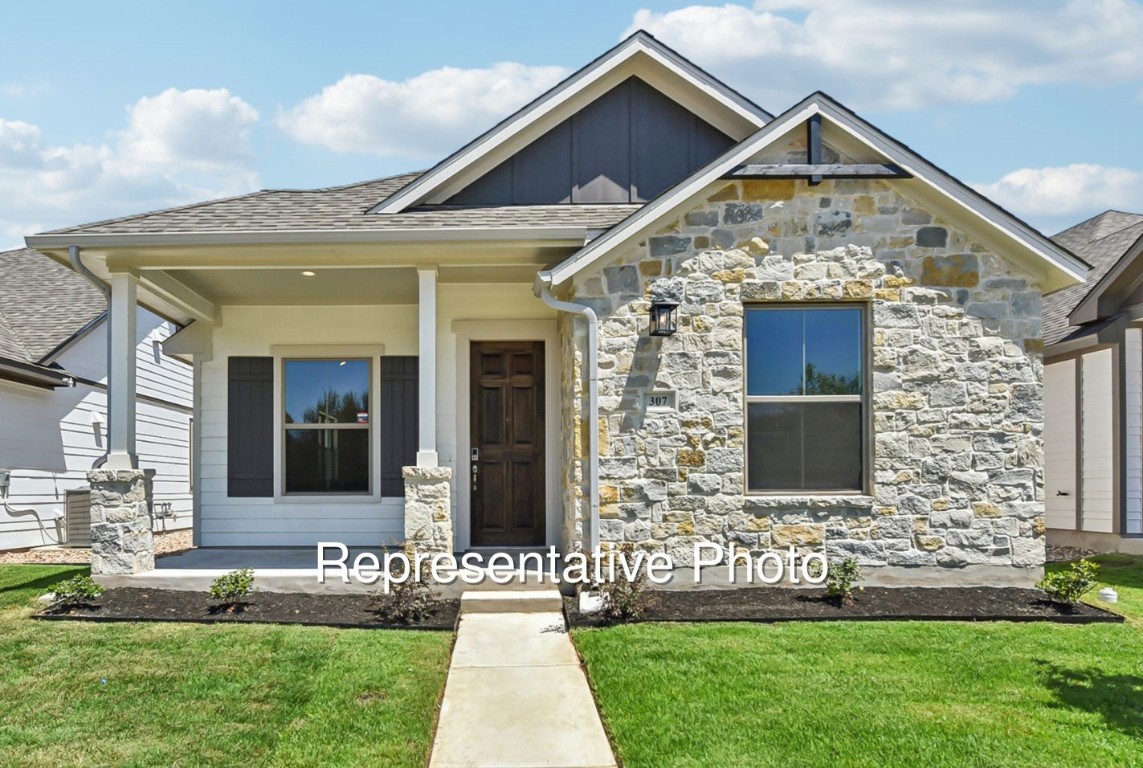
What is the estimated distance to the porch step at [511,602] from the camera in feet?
22.4

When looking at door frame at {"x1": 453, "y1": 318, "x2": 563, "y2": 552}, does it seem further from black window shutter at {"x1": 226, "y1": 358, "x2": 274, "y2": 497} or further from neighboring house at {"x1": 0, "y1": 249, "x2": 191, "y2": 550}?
neighboring house at {"x1": 0, "y1": 249, "x2": 191, "y2": 550}

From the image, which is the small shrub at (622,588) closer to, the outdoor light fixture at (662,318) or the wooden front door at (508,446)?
the outdoor light fixture at (662,318)

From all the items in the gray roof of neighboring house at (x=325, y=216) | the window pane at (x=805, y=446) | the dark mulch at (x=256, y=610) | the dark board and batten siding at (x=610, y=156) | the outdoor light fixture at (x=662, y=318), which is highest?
the dark board and batten siding at (x=610, y=156)

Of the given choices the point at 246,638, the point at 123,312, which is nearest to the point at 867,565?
the point at 246,638

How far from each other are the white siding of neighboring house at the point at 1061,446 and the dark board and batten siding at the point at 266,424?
8013mm

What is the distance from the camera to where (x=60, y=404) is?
40.5ft

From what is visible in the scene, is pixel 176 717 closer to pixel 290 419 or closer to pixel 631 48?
pixel 290 419

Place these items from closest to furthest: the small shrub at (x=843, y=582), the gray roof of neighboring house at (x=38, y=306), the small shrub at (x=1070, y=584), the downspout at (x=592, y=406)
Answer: the small shrub at (x=1070, y=584) → the small shrub at (x=843, y=582) → the downspout at (x=592, y=406) → the gray roof of neighboring house at (x=38, y=306)

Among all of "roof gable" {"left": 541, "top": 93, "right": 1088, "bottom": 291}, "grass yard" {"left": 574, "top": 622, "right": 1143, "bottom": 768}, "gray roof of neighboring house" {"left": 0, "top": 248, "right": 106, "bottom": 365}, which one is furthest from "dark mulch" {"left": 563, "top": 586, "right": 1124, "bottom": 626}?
"gray roof of neighboring house" {"left": 0, "top": 248, "right": 106, "bottom": 365}

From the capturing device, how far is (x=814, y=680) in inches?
196

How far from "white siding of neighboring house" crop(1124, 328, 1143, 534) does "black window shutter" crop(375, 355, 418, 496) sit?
26.5 ft

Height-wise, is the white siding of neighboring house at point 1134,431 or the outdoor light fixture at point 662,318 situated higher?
the outdoor light fixture at point 662,318

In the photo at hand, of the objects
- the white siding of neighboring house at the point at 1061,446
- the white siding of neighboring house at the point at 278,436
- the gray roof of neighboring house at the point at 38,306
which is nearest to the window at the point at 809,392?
the white siding of neighboring house at the point at 278,436

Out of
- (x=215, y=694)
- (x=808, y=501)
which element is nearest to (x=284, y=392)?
(x=215, y=694)
